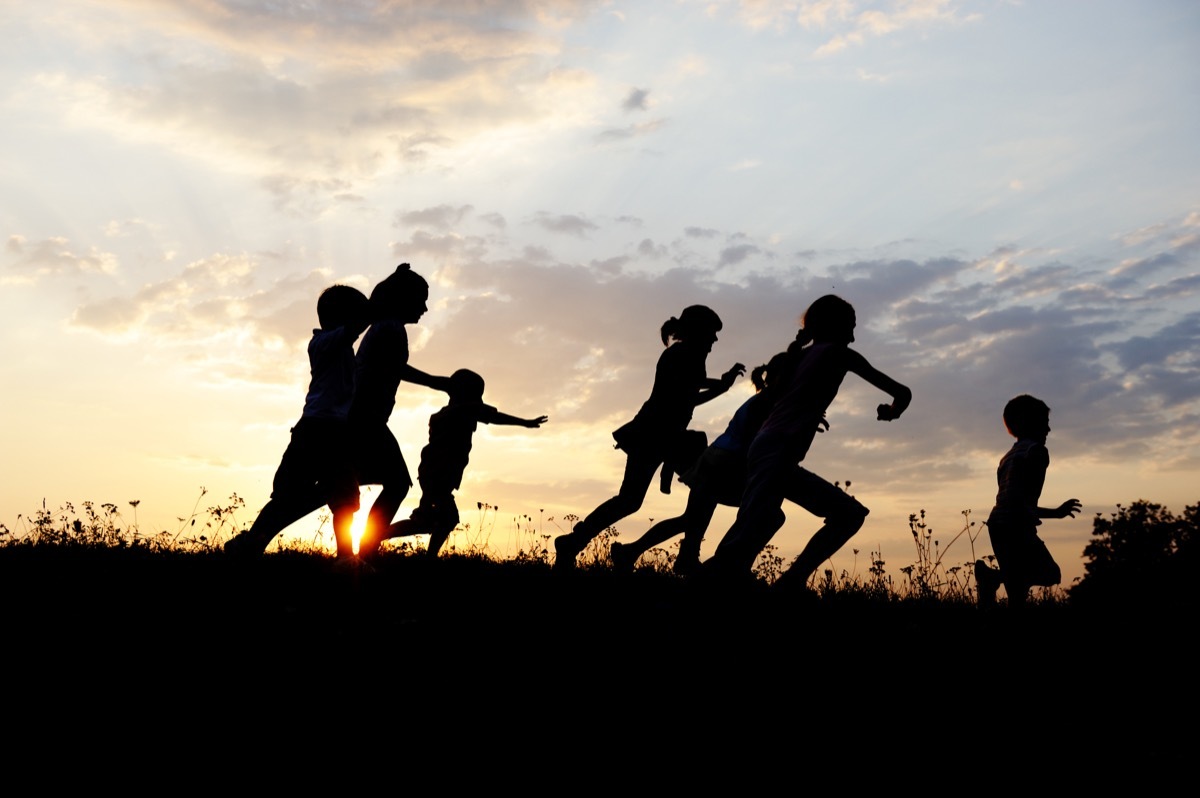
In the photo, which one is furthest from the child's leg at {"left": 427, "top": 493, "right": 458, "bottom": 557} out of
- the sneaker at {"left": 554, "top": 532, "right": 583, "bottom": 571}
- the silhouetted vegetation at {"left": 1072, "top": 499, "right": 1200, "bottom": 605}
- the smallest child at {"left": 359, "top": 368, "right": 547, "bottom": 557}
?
the silhouetted vegetation at {"left": 1072, "top": 499, "right": 1200, "bottom": 605}

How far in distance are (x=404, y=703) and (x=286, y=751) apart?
Answer: 667 millimetres

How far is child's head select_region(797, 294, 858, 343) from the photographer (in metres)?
6.52

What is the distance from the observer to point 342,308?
7.28 metres

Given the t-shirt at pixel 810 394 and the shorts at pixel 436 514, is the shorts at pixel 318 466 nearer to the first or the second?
the shorts at pixel 436 514

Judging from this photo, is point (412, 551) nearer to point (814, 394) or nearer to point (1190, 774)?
point (814, 394)

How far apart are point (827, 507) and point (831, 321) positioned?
1.23m

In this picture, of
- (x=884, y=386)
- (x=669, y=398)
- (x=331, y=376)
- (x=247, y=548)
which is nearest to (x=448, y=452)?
(x=669, y=398)

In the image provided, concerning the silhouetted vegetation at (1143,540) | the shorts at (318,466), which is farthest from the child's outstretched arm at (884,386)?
the silhouetted vegetation at (1143,540)

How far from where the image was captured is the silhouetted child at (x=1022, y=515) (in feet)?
28.2

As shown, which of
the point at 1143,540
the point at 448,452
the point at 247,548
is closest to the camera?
the point at 247,548

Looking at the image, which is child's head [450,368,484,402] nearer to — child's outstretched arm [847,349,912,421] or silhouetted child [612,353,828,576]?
silhouetted child [612,353,828,576]

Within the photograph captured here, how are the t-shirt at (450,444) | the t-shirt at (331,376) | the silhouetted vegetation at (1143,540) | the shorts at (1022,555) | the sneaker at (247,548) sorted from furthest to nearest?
the silhouetted vegetation at (1143,540) → the t-shirt at (450,444) → the shorts at (1022,555) → the t-shirt at (331,376) → the sneaker at (247,548)

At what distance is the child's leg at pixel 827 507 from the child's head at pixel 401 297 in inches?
119

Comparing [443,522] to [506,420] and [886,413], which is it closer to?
[506,420]
